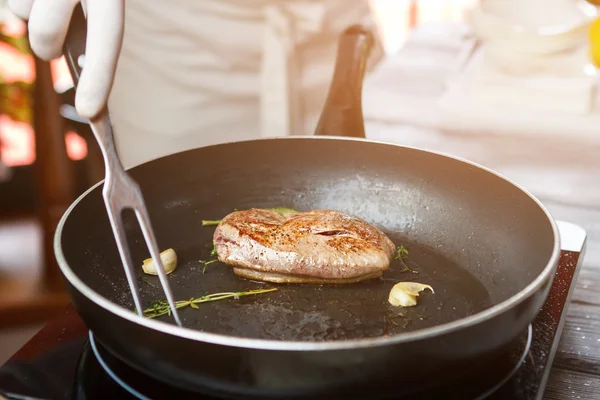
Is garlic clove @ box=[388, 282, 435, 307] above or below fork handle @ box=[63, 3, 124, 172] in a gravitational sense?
below

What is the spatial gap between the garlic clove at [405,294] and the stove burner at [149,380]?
0.21 m

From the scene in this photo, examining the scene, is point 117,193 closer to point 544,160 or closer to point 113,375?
point 113,375

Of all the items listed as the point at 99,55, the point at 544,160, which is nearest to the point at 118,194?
the point at 99,55

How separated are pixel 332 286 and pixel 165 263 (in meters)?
0.32

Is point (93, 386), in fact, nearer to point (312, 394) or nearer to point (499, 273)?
point (312, 394)

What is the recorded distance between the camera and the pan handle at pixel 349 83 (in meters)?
1.51

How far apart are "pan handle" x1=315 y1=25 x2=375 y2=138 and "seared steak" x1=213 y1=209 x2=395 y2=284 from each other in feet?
1.05

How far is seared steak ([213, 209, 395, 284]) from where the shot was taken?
1.22m

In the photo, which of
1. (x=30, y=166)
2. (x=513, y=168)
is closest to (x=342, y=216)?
(x=513, y=168)

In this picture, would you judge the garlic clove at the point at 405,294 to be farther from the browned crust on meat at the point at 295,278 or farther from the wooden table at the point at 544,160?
the wooden table at the point at 544,160

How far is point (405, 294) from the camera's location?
3.78 feet

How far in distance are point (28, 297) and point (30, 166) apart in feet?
2.19

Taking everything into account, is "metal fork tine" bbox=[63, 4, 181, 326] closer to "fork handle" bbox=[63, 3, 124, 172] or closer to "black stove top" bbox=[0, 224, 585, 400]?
"fork handle" bbox=[63, 3, 124, 172]

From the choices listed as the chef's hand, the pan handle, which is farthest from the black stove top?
the pan handle
